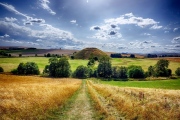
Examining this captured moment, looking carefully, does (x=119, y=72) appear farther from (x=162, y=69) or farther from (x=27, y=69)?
(x=27, y=69)

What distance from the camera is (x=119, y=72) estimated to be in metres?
104

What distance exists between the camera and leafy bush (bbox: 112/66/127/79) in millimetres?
102669

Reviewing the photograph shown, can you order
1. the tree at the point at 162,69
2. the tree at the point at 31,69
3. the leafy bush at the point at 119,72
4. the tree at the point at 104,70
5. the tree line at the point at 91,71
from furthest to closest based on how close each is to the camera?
the tree at the point at 104,70 → the tree at the point at 162,69 → the leafy bush at the point at 119,72 → the tree at the point at 31,69 → the tree line at the point at 91,71

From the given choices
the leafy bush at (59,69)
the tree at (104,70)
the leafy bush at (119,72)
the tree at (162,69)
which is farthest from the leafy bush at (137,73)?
the leafy bush at (59,69)

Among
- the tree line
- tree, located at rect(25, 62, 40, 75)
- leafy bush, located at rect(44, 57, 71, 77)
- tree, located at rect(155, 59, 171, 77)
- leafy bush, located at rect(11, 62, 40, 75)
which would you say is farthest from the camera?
tree, located at rect(155, 59, 171, 77)

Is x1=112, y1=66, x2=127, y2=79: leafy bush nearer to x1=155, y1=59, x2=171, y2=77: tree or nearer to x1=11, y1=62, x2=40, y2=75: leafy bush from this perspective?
x1=155, y1=59, x2=171, y2=77: tree

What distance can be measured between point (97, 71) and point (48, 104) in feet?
311

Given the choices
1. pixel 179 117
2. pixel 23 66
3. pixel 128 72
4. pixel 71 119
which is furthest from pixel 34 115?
pixel 128 72

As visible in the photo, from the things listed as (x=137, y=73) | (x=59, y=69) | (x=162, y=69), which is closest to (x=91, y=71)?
(x=59, y=69)

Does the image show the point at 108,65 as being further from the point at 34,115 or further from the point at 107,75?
the point at 34,115

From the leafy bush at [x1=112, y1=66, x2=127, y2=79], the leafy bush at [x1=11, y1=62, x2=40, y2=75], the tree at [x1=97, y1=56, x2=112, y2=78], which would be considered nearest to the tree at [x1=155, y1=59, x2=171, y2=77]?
the leafy bush at [x1=112, y1=66, x2=127, y2=79]

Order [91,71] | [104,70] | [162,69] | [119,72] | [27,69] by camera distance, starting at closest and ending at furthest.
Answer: [27,69]
[119,72]
[162,69]
[104,70]
[91,71]

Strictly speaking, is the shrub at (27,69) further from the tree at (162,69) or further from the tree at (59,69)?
the tree at (162,69)

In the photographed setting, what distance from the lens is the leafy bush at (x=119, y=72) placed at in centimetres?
10267
